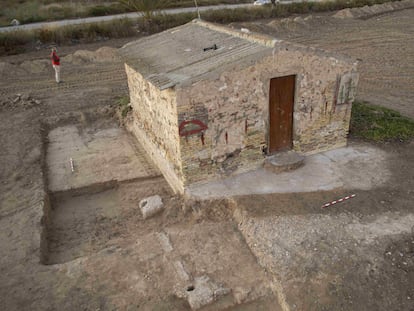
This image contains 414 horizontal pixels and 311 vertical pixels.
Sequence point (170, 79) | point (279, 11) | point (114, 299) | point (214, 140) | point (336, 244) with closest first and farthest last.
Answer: point (114, 299) < point (336, 244) < point (170, 79) < point (214, 140) < point (279, 11)

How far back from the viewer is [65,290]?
679cm

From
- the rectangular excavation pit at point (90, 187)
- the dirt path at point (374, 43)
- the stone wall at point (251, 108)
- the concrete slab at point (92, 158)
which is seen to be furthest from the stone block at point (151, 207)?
the dirt path at point (374, 43)

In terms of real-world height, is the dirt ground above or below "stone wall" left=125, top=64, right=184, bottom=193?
below

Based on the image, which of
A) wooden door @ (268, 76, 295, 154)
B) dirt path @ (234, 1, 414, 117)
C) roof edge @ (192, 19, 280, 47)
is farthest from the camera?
dirt path @ (234, 1, 414, 117)

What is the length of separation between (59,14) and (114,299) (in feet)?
97.9

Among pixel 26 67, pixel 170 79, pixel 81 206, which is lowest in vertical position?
pixel 81 206

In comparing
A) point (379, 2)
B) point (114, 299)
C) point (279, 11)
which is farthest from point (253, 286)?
point (379, 2)

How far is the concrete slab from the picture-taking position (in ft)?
34.4

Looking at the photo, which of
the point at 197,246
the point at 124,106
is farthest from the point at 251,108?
the point at 124,106

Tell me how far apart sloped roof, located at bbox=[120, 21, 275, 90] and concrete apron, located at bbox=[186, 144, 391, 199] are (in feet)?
8.48

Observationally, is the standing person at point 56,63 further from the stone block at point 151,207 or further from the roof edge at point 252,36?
the stone block at point 151,207

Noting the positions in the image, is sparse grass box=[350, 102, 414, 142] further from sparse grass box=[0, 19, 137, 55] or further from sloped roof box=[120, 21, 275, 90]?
sparse grass box=[0, 19, 137, 55]

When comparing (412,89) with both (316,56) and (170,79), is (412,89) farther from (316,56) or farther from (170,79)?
(170,79)

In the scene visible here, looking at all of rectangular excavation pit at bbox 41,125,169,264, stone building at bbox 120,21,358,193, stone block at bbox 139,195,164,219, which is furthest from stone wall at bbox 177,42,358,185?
rectangular excavation pit at bbox 41,125,169,264
